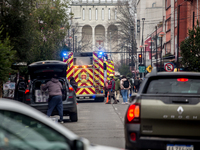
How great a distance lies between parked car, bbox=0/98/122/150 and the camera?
10.8 ft

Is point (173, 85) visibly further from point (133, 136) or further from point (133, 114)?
point (133, 136)

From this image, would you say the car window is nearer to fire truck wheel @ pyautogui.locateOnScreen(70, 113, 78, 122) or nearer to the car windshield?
fire truck wheel @ pyautogui.locateOnScreen(70, 113, 78, 122)

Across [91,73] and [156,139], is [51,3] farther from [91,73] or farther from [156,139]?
[156,139]

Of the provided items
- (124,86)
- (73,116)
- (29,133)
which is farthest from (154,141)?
(124,86)

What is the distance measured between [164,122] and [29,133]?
9.98 ft

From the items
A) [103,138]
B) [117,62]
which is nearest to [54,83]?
[103,138]

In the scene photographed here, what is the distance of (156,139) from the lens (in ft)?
19.9

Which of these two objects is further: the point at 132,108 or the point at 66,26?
the point at 66,26

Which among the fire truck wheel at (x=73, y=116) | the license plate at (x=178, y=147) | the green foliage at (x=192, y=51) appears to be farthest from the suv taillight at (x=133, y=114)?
the green foliage at (x=192, y=51)

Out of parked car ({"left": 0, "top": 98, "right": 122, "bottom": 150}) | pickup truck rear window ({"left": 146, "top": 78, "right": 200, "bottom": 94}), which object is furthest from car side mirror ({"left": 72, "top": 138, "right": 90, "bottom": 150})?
pickup truck rear window ({"left": 146, "top": 78, "right": 200, "bottom": 94})

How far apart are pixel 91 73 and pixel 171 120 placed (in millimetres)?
20237

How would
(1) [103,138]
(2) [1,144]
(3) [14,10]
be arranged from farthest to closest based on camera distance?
(3) [14,10] < (1) [103,138] < (2) [1,144]

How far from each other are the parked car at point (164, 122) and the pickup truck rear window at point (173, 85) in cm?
20

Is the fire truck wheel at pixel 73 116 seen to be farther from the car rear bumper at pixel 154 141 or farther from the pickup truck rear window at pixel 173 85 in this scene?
the car rear bumper at pixel 154 141
